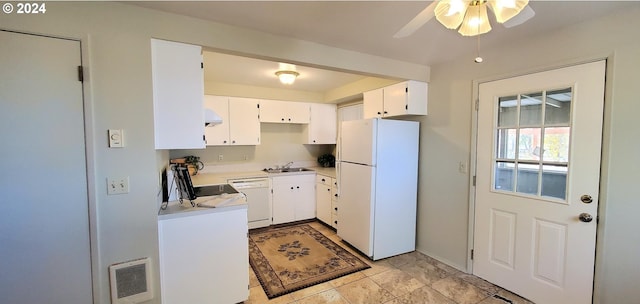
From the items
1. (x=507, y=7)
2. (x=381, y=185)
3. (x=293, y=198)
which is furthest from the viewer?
(x=293, y=198)

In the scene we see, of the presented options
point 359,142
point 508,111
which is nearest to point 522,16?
point 508,111

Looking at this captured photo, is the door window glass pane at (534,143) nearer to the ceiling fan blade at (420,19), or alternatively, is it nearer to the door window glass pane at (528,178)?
the door window glass pane at (528,178)

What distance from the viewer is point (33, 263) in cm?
149

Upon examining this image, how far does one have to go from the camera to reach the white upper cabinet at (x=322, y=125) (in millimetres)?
4492

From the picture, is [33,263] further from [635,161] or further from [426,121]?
[635,161]

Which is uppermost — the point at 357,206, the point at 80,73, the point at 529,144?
the point at 80,73

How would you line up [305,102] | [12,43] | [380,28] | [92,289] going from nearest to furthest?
[12,43]
[92,289]
[380,28]
[305,102]

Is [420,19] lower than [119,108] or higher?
higher

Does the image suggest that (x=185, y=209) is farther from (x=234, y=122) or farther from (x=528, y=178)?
(x=528, y=178)

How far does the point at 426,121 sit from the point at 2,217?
3532 millimetres

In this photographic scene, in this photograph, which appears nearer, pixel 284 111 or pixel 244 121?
pixel 244 121

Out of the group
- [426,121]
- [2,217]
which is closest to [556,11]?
[426,121]

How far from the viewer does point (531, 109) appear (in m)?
2.12

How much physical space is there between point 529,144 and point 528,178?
0.97 feet
